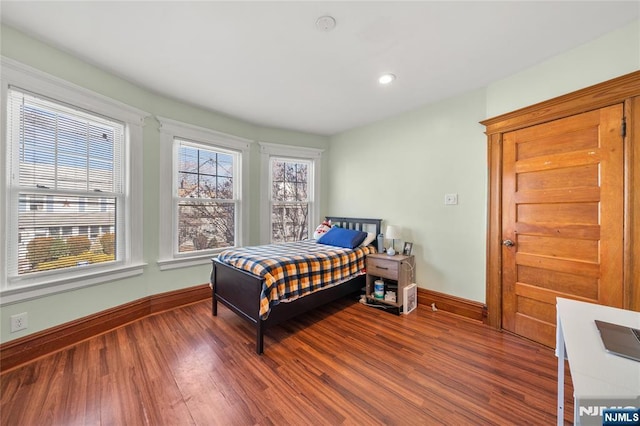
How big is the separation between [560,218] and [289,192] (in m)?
3.34

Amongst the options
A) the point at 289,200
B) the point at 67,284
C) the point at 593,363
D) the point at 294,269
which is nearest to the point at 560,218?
the point at 593,363

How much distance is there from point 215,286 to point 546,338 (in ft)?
10.7

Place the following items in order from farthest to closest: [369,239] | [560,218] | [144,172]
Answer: [369,239], [144,172], [560,218]

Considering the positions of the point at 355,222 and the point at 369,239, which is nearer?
the point at 369,239

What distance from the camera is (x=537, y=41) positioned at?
1.88 meters

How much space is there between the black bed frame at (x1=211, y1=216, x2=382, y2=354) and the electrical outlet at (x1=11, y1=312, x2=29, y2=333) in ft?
4.60

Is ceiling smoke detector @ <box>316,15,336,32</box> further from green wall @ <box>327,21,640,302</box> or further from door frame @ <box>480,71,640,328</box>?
door frame @ <box>480,71,640,328</box>

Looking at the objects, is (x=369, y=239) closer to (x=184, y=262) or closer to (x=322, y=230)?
(x=322, y=230)

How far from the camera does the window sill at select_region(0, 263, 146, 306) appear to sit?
183 cm

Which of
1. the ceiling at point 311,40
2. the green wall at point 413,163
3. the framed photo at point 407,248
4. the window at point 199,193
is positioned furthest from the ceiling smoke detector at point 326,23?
the framed photo at point 407,248

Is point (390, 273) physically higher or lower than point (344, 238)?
lower

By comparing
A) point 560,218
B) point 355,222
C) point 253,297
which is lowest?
point 253,297

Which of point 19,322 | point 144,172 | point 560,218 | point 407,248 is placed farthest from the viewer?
point 407,248

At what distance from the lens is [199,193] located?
10.4 ft
